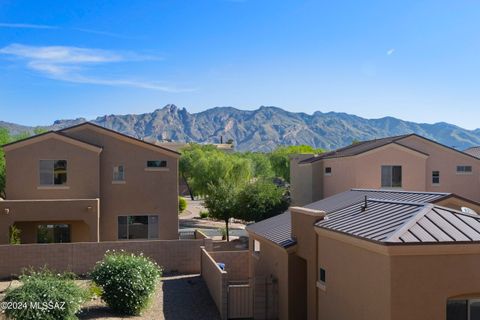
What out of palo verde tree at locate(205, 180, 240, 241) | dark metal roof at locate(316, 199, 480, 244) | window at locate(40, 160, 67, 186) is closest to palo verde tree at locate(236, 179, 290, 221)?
palo verde tree at locate(205, 180, 240, 241)

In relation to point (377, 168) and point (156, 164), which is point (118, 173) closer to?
point (156, 164)

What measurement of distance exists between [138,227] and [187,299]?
11468mm

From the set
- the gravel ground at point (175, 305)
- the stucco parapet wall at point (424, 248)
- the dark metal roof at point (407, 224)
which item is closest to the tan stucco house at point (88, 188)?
the gravel ground at point (175, 305)

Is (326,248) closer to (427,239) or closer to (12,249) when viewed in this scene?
(427,239)

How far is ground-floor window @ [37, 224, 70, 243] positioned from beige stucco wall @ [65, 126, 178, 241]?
6.34 ft

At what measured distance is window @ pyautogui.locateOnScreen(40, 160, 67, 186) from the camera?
98.2 ft

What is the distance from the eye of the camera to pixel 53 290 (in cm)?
1450

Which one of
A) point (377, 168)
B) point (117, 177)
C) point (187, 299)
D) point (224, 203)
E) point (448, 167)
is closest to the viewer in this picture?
point (187, 299)

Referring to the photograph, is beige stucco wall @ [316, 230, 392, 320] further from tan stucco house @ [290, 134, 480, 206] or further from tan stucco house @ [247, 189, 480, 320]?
tan stucco house @ [290, 134, 480, 206]

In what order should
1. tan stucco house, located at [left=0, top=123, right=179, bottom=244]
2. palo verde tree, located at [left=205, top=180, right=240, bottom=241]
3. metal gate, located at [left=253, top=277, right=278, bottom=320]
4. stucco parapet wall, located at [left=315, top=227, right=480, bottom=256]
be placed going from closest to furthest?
stucco parapet wall, located at [left=315, top=227, right=480, bottom=256] < metal gate, located at [left=253, top=277, right=278, bottom=320] < tan stucco house, located at [left=0, top=123, right=179, bottom=244] < palo verde tree, located at [left=205, top=180, right=240, bottom=241]

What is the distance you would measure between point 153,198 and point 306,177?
16129mm

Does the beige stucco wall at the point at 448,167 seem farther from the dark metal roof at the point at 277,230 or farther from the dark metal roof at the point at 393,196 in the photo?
the dark metal roof at the point at 393,196

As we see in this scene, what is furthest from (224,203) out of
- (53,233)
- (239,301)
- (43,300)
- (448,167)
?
(43,300)

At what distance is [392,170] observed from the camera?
37.6 metres
